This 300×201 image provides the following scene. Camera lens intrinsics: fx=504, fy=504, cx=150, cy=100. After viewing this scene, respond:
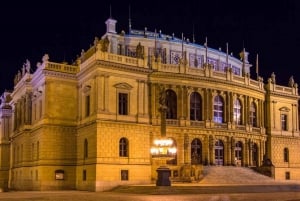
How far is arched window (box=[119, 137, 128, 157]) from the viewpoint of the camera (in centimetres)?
5091

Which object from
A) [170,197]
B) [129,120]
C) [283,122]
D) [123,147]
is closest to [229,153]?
[283,122]

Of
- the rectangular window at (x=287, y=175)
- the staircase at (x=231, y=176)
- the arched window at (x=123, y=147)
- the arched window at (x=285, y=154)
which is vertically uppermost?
the arched window at (x=123, y=147)

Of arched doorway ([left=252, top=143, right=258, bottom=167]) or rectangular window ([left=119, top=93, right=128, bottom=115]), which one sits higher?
rectangular window ([left=119, top=93, right=128, bottom=115])

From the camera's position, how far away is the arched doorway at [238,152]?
6022cm

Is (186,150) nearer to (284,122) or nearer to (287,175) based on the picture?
(287,175)

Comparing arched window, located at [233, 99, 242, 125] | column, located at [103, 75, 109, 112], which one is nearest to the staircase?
arched window, located at [233, 99, 242, 125]

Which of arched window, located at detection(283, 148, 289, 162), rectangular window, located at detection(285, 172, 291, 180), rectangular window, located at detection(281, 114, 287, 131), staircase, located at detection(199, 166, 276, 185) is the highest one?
rectangular window, located at detection(281, 114, 287, 131)

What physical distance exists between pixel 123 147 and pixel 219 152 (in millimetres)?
13265

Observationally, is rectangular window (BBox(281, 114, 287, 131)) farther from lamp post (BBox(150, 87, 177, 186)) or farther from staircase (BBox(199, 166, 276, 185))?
lamp post (BBox(150, 87, 177, 186))

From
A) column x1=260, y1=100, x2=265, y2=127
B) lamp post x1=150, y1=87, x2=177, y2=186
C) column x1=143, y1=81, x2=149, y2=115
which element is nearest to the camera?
lamp post x1=150, y1=87, x2=177, y2=186

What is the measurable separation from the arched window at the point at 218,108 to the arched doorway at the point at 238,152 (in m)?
3.74

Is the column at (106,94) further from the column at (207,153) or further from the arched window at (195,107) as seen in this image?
the column at (207,153)

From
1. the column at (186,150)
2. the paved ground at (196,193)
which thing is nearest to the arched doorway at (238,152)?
the paved ground at (196,193)

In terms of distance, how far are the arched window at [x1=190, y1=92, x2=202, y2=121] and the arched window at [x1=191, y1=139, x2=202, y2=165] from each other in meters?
2.71
